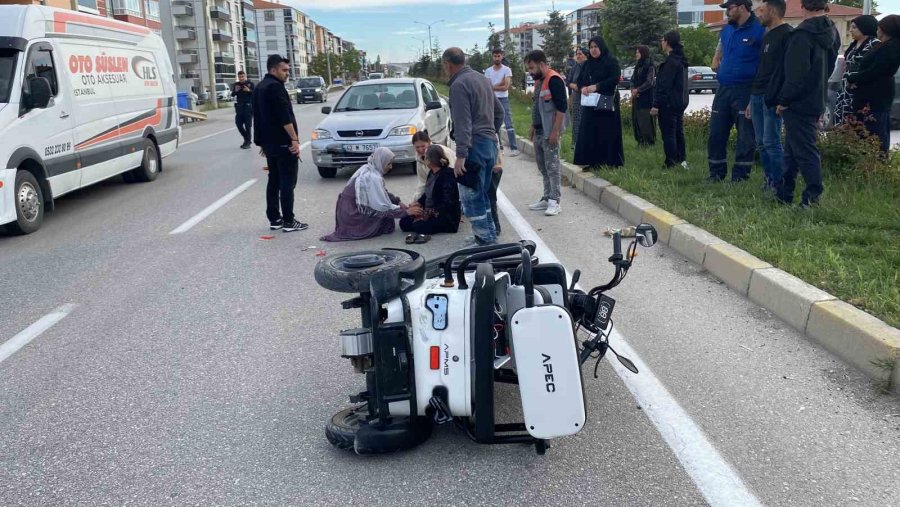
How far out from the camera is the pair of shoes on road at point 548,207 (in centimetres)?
852

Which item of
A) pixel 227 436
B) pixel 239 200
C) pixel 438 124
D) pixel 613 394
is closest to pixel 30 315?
pixel 227 436

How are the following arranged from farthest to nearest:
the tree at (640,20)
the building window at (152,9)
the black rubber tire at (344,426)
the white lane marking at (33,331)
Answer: the building window at (152,9), the tree at (640,20), the white lane marking at (33,331), the black rubber tire at (344,426)

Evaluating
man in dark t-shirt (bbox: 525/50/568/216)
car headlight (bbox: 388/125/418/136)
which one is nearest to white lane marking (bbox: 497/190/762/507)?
man in dark t-shirt (bbox: 525/50/568/216)

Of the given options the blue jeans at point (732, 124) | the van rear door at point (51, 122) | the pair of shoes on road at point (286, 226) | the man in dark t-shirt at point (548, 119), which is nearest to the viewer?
the man in dark t-shirt at point (548, 119)

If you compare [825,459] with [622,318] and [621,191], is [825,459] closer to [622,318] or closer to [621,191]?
[622,318]

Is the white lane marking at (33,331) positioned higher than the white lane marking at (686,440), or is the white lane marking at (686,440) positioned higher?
the white lane marking at (33,331)

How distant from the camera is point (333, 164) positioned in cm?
1185

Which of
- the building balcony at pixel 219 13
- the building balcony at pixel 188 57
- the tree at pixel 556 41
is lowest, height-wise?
the tree at pixel 556 41

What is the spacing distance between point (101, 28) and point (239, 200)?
3694 mm

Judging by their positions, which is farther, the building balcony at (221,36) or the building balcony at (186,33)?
the building balcony at (221,36)

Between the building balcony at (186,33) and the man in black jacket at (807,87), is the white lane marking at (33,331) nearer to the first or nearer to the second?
the man in black jacket at (807,87)

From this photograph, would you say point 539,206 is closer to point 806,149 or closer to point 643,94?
point 806,149

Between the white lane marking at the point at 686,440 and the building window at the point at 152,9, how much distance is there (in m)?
66.0

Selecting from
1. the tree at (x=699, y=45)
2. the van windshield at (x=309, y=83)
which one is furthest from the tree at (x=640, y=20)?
the tree at (x=699, y=45)
